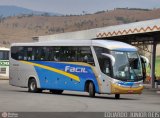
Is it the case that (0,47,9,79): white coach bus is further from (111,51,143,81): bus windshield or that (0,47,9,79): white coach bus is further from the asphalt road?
the asphalt road

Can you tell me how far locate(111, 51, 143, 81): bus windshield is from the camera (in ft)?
92.5

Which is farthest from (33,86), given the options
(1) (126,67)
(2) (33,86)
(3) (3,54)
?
(3) (3,54)

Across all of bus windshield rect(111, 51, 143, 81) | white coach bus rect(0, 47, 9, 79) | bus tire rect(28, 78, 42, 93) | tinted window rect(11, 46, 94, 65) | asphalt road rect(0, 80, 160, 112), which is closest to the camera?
asphalt road rect(0, 80, 160, 112)

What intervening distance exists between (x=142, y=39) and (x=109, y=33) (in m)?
3.47

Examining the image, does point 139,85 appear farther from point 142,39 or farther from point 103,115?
point 142,39

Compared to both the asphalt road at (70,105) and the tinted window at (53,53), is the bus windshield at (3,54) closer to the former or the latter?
the tinted window at (53,53)

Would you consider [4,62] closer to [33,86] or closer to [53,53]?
[33,86]

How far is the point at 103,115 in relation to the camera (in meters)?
17.3

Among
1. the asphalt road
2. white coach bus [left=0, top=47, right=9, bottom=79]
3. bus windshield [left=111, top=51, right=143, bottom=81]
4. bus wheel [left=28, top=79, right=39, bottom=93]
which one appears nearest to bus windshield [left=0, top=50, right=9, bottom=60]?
white coach bus [left=0, top=47, right=9, bottom=79]

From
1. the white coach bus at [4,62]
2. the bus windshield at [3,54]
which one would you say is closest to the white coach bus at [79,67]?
the bus windshield at [3,54]

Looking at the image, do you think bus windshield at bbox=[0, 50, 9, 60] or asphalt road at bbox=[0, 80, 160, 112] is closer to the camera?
asphalt road at bbox=[0, 80, 160, 112]

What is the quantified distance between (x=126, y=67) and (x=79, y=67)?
287 centimetres

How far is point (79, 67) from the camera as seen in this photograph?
1185 inches

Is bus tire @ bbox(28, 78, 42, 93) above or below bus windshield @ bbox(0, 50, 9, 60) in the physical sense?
below
